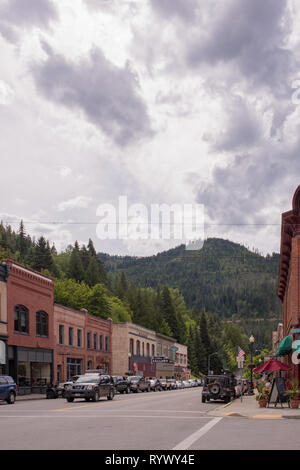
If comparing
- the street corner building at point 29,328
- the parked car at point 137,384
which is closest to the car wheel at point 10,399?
the street corner building at point 29,328

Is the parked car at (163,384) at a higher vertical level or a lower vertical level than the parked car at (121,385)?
lower

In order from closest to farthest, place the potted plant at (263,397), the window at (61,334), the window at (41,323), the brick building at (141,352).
A: the potted plant at (263,397)
the window at (41,323)
the window at (61,334)
the brick building at (141,352)

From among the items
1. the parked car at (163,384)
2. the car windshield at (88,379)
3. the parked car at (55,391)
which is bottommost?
the parked car at (163,384)

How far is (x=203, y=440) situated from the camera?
14531 mm

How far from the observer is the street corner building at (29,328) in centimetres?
4875

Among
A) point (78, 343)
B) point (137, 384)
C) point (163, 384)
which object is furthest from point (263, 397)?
point (163, 384)

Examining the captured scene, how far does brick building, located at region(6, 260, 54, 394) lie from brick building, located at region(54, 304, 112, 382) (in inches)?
100

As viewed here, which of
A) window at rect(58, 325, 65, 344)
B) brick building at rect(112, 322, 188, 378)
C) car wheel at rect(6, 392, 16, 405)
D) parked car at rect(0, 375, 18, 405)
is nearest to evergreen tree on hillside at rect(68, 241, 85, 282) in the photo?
brick building at rect(112, 322, 188, 378)

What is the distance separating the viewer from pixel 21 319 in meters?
51.2

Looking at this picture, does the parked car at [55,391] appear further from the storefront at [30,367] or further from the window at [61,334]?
the window at [61,334]

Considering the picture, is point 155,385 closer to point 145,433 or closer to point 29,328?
point 29,328

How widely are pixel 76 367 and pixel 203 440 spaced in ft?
175

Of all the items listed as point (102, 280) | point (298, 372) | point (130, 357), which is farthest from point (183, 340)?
point (298, 372)
